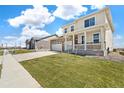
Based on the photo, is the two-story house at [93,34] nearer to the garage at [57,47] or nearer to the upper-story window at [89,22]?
the upper-story window at [89,22]

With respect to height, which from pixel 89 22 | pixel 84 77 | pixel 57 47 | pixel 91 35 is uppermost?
pixel 89 22

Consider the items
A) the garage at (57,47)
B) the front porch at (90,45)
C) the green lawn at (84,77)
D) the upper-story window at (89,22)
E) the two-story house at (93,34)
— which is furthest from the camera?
the garage at (57,47)

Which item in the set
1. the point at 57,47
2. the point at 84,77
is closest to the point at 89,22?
the point at 57,47

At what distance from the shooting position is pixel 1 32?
11234 millimetres

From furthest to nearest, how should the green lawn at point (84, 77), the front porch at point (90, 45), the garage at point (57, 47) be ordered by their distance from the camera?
the garage at point (57, 47)
the front porch at point (90, 45)
the green lawn at point (84, 77)

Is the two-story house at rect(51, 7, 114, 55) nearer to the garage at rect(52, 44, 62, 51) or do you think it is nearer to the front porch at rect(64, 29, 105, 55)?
the front porch at rect(64, 29, 105, 55)

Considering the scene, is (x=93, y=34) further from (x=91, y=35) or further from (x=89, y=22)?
(x=89, y=22)

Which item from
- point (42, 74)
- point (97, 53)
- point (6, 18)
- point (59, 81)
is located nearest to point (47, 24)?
point (6, 18)

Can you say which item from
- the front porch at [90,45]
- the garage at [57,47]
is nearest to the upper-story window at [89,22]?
the front porch at [90,45]

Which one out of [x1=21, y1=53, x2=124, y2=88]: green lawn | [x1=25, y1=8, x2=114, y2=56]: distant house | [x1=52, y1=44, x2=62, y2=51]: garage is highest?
[x1=25, y1=8, x2=114, y2=56]: distant house

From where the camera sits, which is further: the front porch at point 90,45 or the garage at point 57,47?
the garage at point 57,47

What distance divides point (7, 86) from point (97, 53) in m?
8.21

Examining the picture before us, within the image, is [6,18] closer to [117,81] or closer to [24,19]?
[24,19]

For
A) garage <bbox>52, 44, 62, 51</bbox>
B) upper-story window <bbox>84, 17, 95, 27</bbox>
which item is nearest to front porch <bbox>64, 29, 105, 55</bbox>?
upper-story window <bbox>84, 17, 95, 27</bbox>
